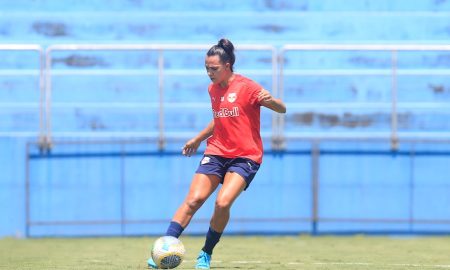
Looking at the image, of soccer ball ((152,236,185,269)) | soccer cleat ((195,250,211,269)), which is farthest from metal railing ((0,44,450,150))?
soccer ball ((152,236,185,269))

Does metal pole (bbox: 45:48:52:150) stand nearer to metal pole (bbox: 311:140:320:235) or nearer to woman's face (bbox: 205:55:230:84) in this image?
metal pole (bbox: 311:140:320:235)

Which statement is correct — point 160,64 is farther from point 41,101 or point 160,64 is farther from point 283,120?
point 283,120

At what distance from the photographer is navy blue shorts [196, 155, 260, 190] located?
810cm

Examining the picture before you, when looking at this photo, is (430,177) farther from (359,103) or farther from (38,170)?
(38,170)

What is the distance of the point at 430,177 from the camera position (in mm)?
13641

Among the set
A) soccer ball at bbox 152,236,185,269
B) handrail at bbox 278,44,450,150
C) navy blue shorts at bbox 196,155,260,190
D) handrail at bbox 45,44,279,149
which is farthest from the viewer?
handrail at bbox 278,44,450,150

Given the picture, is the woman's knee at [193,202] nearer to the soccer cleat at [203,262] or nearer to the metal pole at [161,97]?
the soccer cleat at [203,262]

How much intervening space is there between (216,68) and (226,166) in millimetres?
826

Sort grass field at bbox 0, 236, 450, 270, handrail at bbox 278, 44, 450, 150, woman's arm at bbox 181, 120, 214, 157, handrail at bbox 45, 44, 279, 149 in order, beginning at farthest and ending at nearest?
1. handrail at bbox 278, 44, 450, 150
2. handrail at bbox 45, 44, 279, 149
3. grass field at bbox 0, 236, 450, 270
4. woman's arm at bbox 181, 120, 214, 157

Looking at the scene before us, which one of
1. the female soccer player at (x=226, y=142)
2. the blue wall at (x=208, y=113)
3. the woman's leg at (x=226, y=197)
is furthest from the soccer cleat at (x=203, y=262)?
the blue wall at (x=208, y=113)

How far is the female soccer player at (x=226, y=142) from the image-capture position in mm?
8008

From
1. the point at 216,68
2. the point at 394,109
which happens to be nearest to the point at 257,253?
the point at 216,68

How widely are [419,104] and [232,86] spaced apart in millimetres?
6955

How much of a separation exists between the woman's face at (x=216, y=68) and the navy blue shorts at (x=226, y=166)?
66 cm
